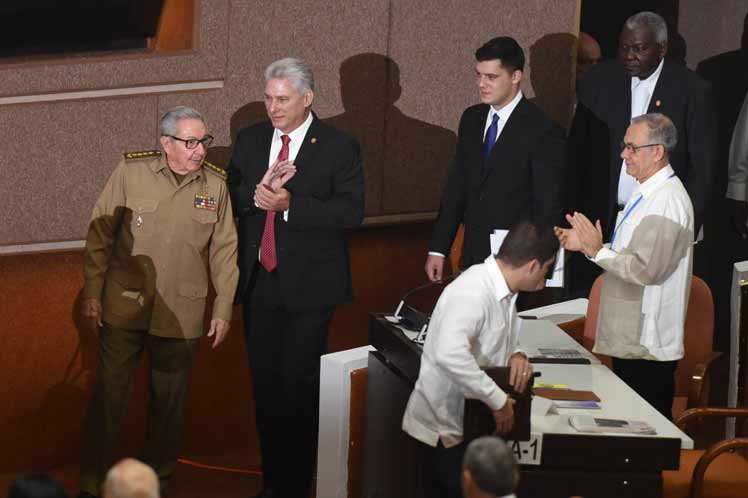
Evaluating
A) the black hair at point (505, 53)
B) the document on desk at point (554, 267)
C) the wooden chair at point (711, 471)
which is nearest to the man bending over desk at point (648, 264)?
the wooden chair at point (711, 471)

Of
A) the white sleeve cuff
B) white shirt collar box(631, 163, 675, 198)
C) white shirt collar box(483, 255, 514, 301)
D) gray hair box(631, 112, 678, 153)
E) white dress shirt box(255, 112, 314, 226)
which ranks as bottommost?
white shirt collar box(483, 255, 514, 301)

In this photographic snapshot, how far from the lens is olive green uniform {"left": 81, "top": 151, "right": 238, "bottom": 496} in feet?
16.2

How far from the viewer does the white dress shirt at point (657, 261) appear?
187 inches

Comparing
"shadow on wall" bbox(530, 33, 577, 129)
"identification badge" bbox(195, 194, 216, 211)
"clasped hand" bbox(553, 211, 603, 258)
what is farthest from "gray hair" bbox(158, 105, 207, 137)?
"shadow on wall" bbox(530, 33, 577, 129)

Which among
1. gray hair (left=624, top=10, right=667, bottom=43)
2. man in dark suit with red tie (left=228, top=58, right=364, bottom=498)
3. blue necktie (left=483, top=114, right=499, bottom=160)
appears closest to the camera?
man in dark suit with red tie (left=228, top=58, right=364, bottom=498)

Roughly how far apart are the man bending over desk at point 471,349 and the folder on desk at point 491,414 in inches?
0.9

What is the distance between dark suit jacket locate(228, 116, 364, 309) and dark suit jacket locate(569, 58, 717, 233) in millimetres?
1585

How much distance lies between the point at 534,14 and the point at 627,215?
189 centimetres

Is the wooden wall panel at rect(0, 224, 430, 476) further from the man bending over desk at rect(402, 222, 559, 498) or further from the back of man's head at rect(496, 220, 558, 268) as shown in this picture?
the back of man's head at rect(496, 220, 558, 268)

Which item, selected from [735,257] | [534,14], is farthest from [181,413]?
[735,257]

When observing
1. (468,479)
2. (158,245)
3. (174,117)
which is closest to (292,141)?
(174,117)

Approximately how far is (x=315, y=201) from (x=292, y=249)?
21cm

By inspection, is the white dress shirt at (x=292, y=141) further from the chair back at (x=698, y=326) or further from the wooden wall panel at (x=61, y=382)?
the chair back at (x=698, y=326)

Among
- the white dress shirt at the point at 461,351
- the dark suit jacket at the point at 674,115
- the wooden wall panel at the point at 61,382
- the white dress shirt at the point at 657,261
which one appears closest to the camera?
the white dress shirt at the point at 461,351
